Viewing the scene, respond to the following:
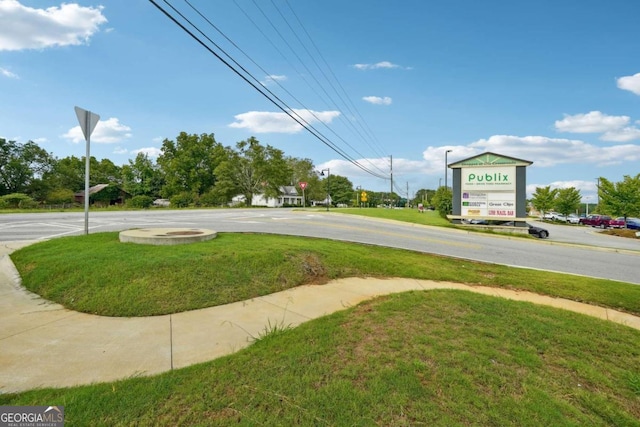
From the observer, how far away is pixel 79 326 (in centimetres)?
382

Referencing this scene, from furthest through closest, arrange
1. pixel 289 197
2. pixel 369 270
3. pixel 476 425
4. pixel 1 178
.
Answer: pixel 289 197
pixel 1 178
pixel 369 270
pixel 476 425

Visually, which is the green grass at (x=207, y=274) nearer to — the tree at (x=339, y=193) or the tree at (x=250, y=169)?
the tree at (x=250, y=169)

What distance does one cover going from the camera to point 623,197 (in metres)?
28.6

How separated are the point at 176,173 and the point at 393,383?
62.0 m

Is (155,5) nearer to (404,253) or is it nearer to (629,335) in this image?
(404,253)

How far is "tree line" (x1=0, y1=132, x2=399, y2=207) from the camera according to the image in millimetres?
47500

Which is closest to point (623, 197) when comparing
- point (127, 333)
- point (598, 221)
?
point (598, 221)

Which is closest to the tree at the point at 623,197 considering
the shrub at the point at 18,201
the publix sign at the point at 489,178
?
the publix sign at the point at 489,178

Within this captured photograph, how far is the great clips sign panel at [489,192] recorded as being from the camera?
19.0m

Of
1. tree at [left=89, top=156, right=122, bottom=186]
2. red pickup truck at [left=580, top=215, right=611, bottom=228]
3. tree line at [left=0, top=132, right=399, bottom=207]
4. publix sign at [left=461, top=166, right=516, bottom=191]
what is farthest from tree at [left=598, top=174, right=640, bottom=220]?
tree at [left=89, top=156, right=122, bottom=186]

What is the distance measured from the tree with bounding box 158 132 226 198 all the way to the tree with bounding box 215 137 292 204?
3.94 meters

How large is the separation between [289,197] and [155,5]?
7310 cm

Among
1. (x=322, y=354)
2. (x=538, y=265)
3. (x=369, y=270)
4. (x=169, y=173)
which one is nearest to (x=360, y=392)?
(x=322, y=354)

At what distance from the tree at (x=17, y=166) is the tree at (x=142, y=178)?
581 inches
